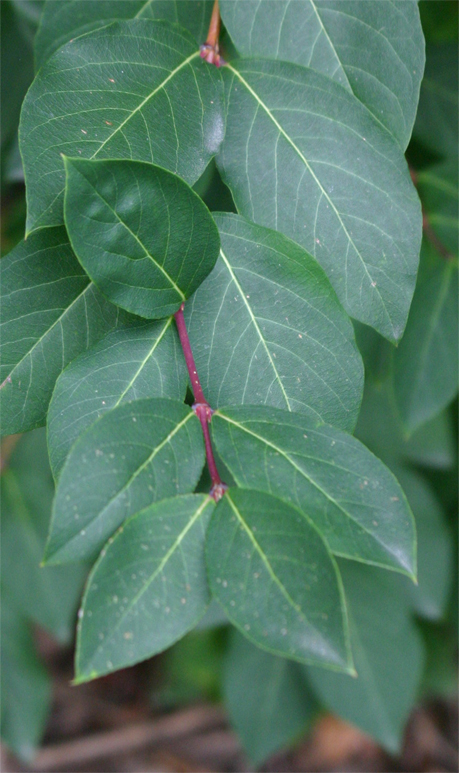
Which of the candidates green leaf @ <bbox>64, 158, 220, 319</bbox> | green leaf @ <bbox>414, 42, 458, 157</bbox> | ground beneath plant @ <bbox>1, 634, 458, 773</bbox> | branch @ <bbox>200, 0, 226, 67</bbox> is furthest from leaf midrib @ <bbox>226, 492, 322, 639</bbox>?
ground beneath plant @ <bbox>1, 634, 458, 773</bbox>

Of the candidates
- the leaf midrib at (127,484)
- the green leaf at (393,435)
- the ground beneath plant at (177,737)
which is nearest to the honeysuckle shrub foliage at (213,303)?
the leaf midrib at (127,484)

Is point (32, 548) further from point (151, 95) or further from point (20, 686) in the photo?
point (151, 95)

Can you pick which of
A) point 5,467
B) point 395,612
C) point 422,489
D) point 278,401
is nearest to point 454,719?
point 395,612

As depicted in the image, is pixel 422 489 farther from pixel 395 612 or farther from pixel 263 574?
pixel 263 574

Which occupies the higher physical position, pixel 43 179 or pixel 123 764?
pixel 43 179

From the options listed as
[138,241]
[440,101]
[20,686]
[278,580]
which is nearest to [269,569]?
[278,580]

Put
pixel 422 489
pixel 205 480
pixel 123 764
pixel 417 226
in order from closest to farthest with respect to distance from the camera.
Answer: pixel 417 226 < pixel 205 480 < pixel 422 489 < pixel 123 764

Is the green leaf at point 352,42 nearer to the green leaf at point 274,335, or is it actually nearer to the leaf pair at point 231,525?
the green leaf at point 274,335
